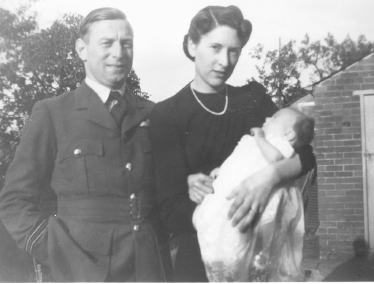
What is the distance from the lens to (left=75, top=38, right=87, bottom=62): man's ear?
5.32 ft

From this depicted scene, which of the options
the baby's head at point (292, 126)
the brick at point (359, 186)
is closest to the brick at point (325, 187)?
the brick at point (359, 186)

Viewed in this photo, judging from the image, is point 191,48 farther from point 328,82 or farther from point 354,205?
point 354,205

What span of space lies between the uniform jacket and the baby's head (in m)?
0.44

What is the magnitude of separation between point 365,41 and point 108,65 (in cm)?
106

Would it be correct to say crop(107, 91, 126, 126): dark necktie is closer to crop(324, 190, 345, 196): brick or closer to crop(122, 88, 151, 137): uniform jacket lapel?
crop(122, 88, 151, 137): uniform jacket lapel

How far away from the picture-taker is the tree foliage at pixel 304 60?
176cm

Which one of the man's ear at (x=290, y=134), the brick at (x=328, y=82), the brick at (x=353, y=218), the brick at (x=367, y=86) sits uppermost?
the brick at (x=328, y=82)

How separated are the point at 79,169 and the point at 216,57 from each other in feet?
2.00

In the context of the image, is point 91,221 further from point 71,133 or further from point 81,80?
point 81,80

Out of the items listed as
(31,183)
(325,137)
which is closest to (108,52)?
(31,183)

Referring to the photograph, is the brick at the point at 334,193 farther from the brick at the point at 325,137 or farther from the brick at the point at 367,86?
the brick at the point at 367,86

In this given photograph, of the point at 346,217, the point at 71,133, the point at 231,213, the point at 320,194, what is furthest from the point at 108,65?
the point at 346,217

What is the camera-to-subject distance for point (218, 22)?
1.56m

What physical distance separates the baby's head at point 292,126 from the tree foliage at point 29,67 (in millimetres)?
497
